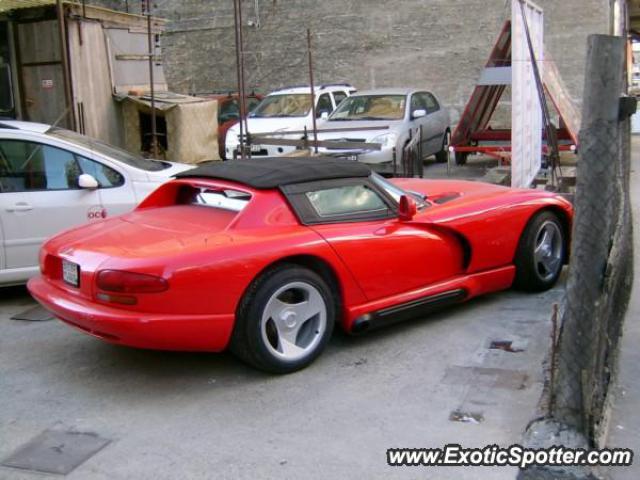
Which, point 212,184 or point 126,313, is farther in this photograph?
point 212,184

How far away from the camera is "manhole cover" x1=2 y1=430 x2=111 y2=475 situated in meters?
3.55

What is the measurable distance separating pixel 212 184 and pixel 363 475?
251 cm

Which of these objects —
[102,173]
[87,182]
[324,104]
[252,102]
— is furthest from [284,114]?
[87,182]

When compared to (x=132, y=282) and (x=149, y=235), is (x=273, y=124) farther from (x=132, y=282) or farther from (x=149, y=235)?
(x=132, y=282)

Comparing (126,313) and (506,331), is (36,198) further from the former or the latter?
(506,331)

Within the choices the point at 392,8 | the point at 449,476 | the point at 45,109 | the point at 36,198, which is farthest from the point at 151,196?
the point at 392,8

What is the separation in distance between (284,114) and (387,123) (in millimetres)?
2553

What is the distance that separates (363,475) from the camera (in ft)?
11.0

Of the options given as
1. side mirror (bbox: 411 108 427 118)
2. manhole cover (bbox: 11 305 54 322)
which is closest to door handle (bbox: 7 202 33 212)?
manhole cover (bbox: 11 305 54 322)

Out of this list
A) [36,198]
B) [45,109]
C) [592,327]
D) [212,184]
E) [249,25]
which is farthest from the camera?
[249,25]

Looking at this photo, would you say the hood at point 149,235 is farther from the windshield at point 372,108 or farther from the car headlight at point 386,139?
the windshield at point 372,108

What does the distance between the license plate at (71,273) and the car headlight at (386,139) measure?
7816 millimetres

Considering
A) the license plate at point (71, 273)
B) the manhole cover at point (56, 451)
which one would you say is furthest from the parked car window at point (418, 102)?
the manhole cover at point (56, 451)

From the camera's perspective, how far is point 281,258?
446cm
